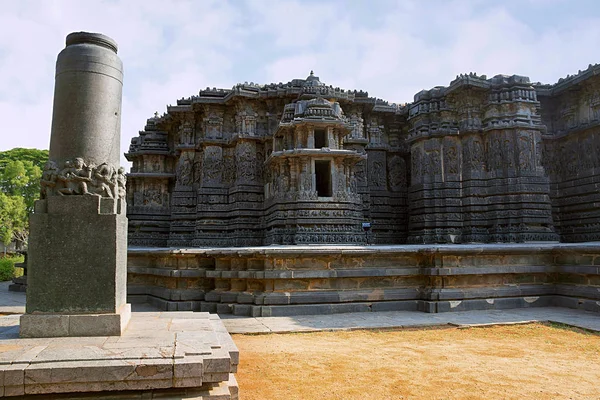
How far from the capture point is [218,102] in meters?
22.4

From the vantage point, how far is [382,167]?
913 inches

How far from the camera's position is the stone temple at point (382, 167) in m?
18.6

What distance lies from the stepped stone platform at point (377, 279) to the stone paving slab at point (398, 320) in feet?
1.13

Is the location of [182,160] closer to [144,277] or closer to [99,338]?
[144,277]

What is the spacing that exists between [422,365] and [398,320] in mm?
3099

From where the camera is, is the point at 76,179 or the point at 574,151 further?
the point at 574,151

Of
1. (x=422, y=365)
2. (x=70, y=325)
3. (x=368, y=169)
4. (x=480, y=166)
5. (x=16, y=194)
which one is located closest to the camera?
(x=70, y=325)

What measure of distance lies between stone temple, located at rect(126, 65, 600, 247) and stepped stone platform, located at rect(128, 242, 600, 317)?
7.52 meters

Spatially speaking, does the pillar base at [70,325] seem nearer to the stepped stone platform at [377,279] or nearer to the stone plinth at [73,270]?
the stone plinth at [73,270]

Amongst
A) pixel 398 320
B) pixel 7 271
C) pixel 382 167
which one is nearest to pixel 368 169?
pixel 382 167

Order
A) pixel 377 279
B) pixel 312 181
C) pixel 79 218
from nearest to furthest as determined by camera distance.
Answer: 1. pixel 79 218
2. pixel 377 279
3. pixel 312 181

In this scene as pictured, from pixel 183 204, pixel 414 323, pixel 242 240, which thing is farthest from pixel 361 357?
pixel 183 204

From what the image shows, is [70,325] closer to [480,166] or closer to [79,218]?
[79,218]

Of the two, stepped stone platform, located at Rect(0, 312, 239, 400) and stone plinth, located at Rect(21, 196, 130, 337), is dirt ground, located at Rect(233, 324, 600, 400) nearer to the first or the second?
stepped stone platform, located at Rect(0, 312, 239, 400)
